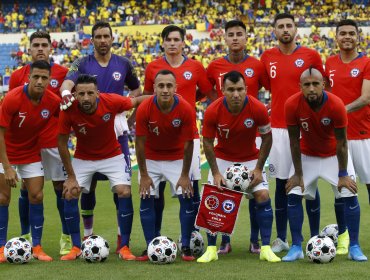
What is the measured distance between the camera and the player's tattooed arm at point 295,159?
812cm

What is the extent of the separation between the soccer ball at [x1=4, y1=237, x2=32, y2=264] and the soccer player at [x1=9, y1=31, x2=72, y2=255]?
0.85 meters

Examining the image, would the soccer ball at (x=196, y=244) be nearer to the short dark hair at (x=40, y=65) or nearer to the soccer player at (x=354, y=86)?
the soccer player at (x=354, y=86)

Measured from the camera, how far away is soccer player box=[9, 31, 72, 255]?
895 cm

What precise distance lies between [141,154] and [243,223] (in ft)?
12.6

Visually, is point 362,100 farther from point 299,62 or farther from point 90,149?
point 90,149

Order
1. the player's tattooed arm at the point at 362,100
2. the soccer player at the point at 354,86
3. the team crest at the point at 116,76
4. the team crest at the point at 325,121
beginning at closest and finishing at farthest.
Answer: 1. the team crest at the point at 325,121
2. the player's tattooed arm at the point at 362,100
3. the soccer player at the point at 354,86
4. the team crest at the point at 116,76

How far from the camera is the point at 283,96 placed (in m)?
8.99

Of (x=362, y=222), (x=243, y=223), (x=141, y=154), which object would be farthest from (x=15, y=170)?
(x=362, y=222)

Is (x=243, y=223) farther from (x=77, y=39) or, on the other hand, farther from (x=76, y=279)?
(x=77, y=39)

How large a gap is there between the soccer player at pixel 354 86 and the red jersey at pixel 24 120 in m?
3.27

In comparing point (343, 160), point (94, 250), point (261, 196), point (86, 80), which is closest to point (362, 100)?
point (343, 160)

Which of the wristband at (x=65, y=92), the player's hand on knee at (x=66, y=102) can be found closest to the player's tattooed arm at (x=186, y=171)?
the player's hand on knee at (x=66, y=102)

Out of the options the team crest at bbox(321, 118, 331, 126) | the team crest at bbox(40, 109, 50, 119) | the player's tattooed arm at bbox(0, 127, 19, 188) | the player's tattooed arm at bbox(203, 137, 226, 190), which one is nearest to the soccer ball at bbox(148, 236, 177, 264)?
the player's tattooed arm at bbox(203, 137, 226, 190)

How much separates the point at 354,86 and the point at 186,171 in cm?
219
